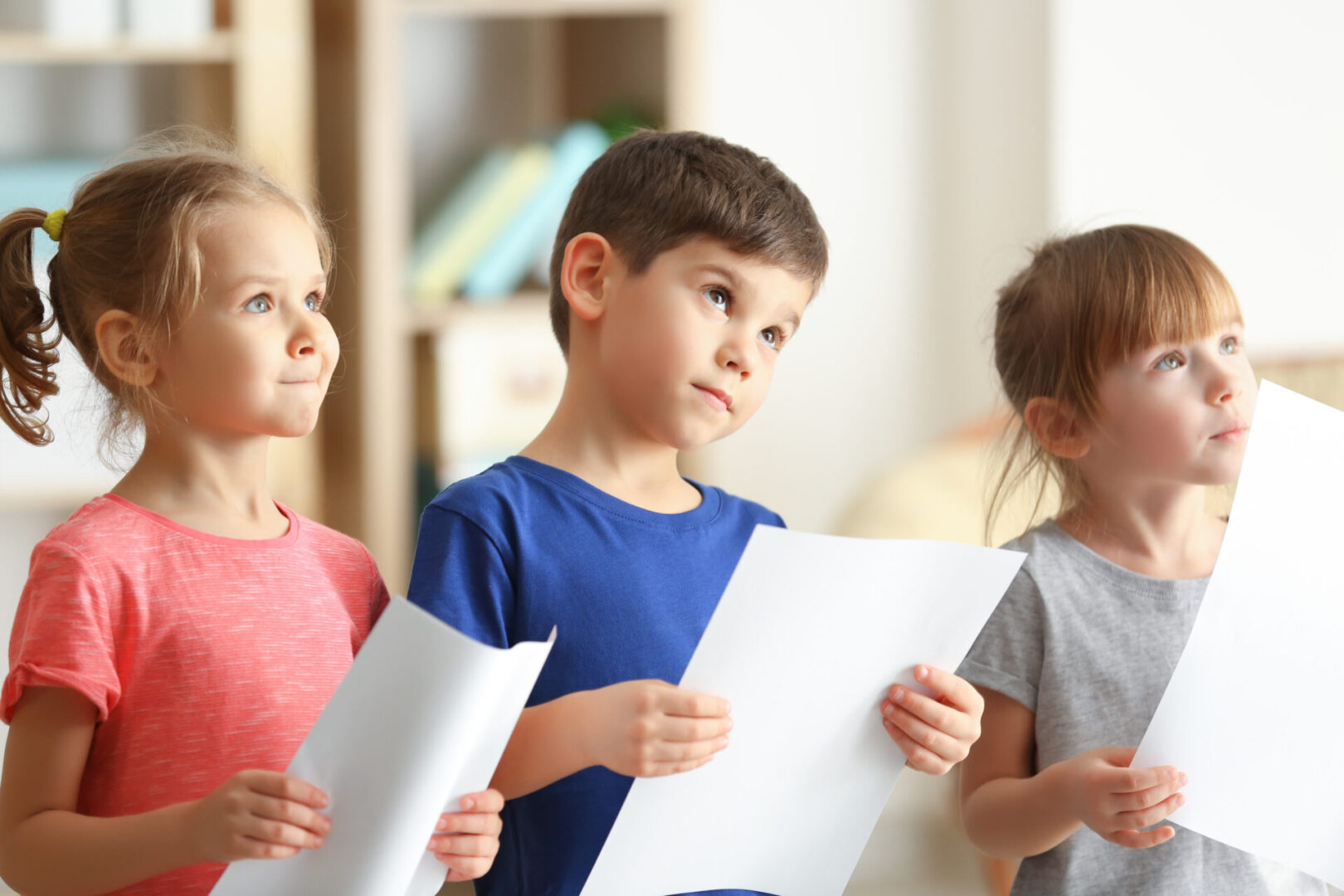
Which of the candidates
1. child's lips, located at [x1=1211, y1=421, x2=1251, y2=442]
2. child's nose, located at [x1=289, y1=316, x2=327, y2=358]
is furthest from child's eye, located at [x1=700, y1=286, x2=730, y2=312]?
child's lips, located at [x1=1211, y1=421, x2=1251, y2=442]

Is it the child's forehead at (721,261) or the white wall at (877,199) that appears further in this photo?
the white wall at (877,199)

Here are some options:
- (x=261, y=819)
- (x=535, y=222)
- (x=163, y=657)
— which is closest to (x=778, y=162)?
(x=535, y=222)

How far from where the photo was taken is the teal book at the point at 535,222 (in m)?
2.41

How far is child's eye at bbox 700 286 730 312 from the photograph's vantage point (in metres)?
0.83

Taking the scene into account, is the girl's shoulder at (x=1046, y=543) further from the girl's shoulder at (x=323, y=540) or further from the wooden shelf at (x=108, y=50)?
the wooden shelf at (x=108, y=50)

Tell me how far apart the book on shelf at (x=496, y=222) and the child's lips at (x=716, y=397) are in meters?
1.63

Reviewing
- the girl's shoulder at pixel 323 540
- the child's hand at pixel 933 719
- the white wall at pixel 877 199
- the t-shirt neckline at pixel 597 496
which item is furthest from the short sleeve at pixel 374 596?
the white wall at pixel 877 199

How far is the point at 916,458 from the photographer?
227 cm

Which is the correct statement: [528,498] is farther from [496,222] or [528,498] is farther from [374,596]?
[496,222]

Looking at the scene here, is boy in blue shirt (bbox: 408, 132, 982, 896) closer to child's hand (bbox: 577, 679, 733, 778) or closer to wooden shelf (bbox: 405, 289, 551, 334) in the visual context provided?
child's hand (bbox: 577, 679, 733, 778)

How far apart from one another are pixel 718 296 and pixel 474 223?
1642mm

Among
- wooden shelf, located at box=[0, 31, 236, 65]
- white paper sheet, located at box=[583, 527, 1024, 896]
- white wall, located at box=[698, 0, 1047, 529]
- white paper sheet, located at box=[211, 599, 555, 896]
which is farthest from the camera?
white wall, located at box=[698, 0, 1047, 529]

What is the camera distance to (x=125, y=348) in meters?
0.77

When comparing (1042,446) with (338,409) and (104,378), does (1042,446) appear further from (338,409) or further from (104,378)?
(338,409)
